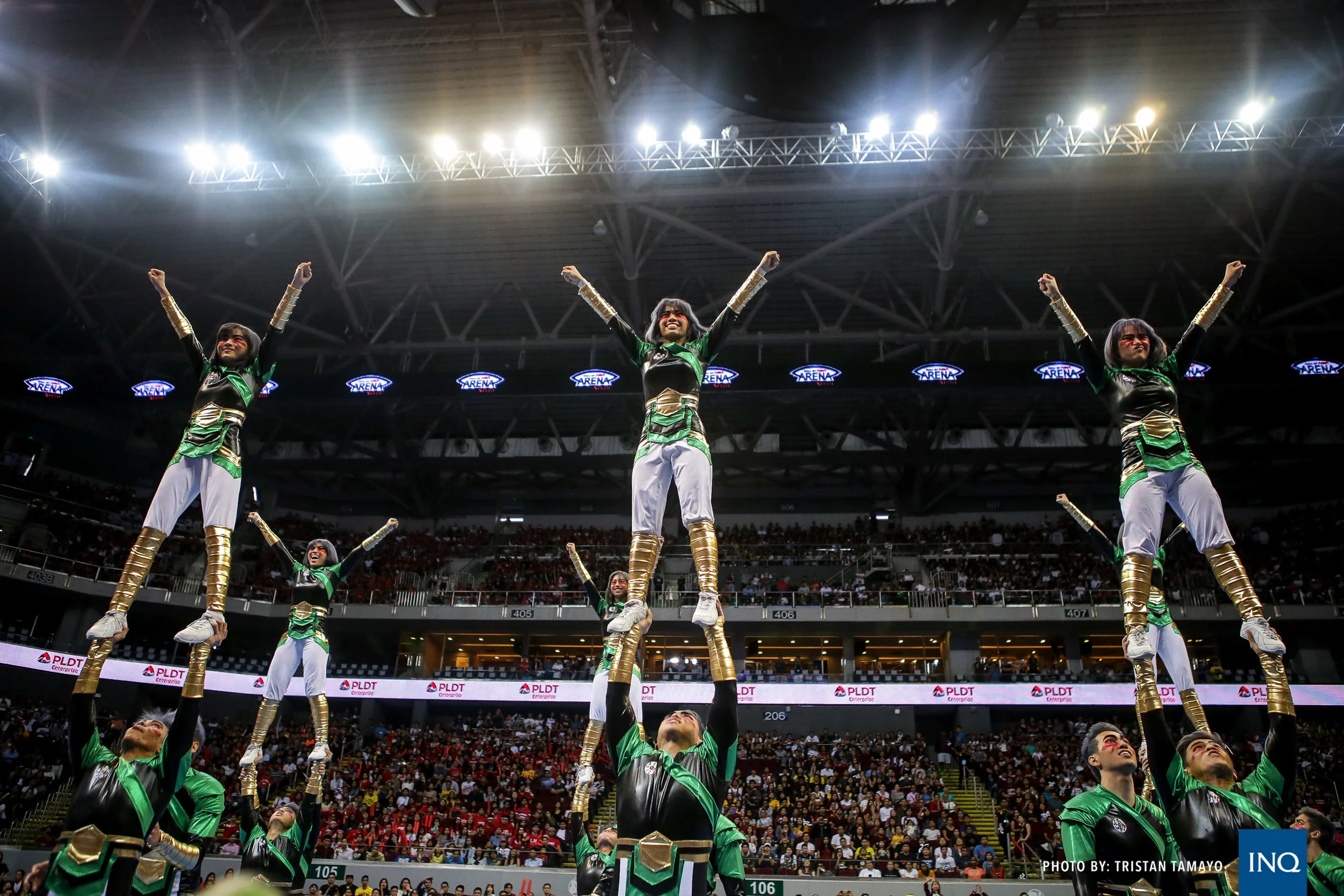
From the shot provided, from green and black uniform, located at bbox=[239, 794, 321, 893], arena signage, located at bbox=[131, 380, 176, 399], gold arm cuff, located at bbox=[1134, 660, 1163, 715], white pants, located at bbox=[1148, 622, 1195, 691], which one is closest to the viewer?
gold arm cuff, located at bbox=[1134, 660, 1163, 715]

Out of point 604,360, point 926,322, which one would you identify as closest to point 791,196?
point 926,322

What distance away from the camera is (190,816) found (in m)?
7.83

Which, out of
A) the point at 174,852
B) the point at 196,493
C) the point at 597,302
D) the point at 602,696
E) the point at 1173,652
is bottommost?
the point at 174,852

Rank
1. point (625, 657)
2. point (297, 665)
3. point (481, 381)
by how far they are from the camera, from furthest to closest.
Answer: point (481, 381)
point (297, 665)
point (625, 657)

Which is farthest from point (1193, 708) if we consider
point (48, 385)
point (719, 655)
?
point (48, 385)

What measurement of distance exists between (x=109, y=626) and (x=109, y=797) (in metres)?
1.41

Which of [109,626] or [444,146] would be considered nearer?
[109,626]

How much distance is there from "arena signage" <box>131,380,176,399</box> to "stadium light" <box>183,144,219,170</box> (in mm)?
10620

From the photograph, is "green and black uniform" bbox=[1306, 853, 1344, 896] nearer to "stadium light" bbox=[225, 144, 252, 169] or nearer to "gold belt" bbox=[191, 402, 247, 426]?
"gold belt" bbox=[191, 402, 247, 426]

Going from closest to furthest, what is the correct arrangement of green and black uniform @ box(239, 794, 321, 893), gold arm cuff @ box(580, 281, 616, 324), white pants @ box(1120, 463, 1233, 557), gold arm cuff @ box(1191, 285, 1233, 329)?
white pants @ box(1120, 463, 1233, 557) < gold arm cuff @ box(580, 281, 616, 324) < gold arm cuff @ box(1191, 285, 1233, 329) < green and black uniform @ box(239, 794, 321, 893)

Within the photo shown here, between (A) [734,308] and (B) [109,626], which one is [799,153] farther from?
(B) [109,626]

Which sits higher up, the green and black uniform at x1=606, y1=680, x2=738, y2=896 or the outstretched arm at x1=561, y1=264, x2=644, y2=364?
the outstretched arm at x1=561, y1=264, x2=644, y2=364

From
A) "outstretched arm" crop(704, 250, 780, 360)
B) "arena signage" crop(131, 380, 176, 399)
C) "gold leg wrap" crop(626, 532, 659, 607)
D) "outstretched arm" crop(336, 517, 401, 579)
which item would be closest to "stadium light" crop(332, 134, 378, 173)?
"arena signage" crop(131, 380, 176, 399)

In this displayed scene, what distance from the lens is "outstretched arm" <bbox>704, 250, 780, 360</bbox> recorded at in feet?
24.3
